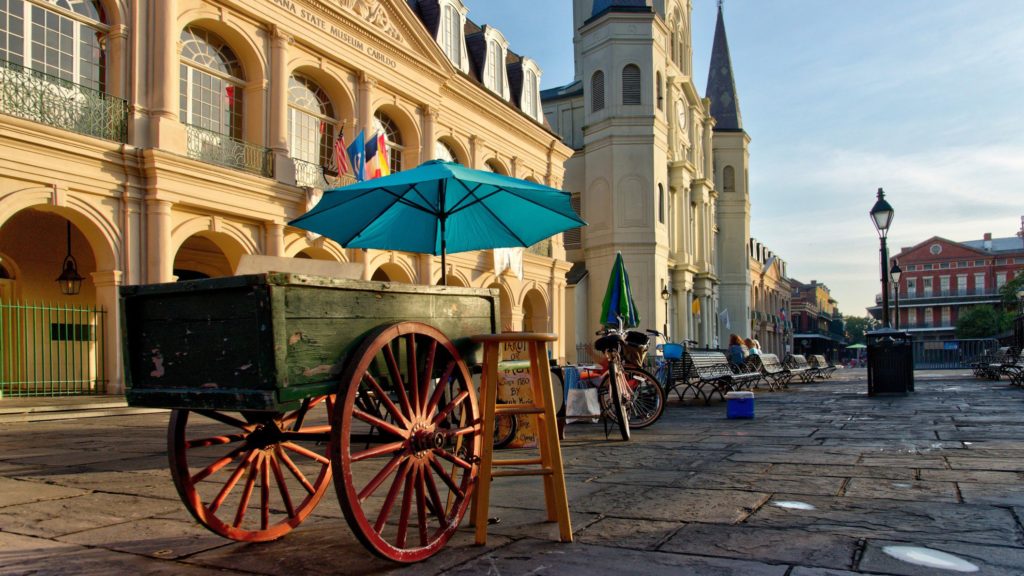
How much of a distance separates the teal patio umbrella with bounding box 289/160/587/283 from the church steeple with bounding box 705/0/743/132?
46622 millimetres

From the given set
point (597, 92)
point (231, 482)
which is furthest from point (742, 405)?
point (597, 92)

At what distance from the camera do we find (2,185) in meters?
12.1

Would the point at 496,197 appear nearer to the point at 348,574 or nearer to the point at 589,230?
the point at 348,574

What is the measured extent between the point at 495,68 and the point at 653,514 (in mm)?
24317

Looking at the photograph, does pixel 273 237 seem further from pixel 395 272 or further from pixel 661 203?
pixel 661 203

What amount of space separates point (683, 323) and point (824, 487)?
3623cm

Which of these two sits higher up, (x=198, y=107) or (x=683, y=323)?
(x=198, y=107)

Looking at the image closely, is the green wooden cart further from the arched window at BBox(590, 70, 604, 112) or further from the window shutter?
the arched window at BBox(590, 70, 604, 112)

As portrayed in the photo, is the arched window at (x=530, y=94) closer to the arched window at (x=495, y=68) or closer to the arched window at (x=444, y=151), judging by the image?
the arched window at (x=495, y=68)

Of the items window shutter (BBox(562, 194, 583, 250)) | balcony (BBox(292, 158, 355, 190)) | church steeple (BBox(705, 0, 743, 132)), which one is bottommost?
balcony (BBox(292, 158, 355, 190))

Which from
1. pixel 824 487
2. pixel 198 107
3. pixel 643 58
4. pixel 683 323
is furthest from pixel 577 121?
pixel 824 487

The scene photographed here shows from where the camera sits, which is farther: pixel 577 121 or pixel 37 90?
pixel 577 121

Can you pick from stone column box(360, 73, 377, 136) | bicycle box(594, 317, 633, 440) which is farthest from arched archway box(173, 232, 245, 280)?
bicycle box(594, 317, 633, 440)

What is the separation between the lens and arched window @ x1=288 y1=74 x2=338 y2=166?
1828cm
